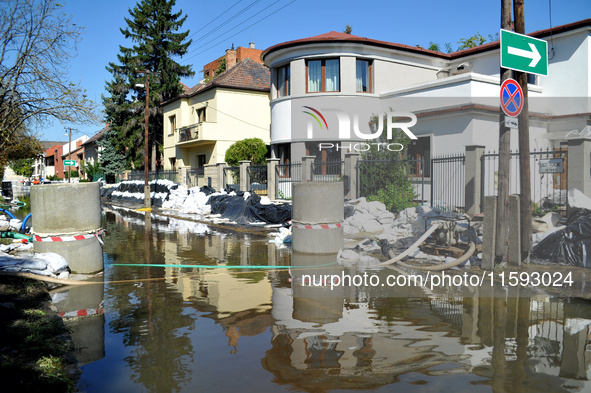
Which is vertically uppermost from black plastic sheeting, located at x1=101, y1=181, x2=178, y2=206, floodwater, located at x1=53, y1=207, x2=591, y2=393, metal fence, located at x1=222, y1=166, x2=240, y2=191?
metal fence, located at x1=222, y1=166, x2=240, y2=191

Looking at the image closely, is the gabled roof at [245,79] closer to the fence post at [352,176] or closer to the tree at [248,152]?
the tree at [248,152]

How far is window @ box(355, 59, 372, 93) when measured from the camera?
23328mm

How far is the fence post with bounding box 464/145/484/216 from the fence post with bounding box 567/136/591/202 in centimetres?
362

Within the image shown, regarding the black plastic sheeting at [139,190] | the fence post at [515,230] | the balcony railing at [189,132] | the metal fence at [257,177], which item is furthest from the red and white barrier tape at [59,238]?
the balcony railing at [189,132]

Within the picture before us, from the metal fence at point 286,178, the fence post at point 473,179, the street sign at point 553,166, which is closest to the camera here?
the street sign at point 553,166

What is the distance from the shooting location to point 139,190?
107ft

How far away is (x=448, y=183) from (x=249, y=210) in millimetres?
7364

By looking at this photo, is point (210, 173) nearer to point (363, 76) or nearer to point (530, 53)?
point (363, 76)

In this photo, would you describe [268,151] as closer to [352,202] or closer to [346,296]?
[352,202]

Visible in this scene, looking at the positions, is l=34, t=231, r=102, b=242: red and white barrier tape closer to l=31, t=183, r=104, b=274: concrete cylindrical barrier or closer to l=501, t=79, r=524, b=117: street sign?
l=31, t=183, r=104, b=274: concrete cylindrical barrier

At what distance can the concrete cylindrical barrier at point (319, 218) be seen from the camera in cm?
1017

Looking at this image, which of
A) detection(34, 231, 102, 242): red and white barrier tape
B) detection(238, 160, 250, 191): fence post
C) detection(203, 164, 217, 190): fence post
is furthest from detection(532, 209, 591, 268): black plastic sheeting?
detection(203, 164, 217, 190): fence post

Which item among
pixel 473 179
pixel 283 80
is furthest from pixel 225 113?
pixel 473 179

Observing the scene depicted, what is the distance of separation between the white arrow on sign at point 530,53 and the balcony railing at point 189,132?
87.4ft
